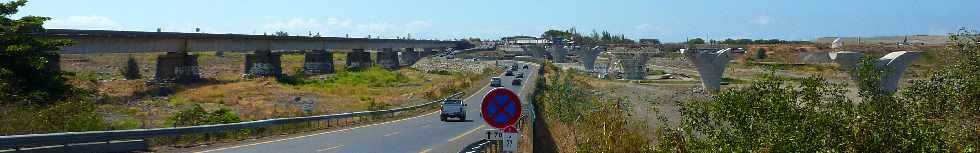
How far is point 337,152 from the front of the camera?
88.1 feet

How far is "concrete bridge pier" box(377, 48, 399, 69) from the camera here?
475 feet

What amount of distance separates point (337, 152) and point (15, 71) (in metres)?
11.7

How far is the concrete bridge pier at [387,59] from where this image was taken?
145 meters

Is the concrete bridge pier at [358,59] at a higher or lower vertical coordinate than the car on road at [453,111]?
higher

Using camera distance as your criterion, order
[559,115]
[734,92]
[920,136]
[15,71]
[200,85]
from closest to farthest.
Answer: [920,136] → [734,92] → [15,71] → [559,115] → [200,85]

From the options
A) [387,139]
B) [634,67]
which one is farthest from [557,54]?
[387,139]

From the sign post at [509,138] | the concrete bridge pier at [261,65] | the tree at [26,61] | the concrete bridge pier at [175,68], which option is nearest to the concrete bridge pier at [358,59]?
the concrete bridge pier at [261,65]

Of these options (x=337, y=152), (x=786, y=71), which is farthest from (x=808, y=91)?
(x=786, y=71)

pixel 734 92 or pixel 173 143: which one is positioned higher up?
pixel 734 92

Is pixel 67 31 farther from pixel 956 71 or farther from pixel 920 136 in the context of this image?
pixel 920 136

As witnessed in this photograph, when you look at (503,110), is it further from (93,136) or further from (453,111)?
(453,111)

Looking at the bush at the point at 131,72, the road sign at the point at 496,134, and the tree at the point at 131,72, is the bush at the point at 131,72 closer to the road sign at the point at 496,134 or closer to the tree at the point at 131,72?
the tree at the point at 131,72

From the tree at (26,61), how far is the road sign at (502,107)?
21.5 m

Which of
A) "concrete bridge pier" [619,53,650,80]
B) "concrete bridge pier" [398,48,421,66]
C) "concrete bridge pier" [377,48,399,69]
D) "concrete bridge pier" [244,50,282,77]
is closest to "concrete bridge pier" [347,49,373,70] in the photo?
"concrete bridge pier" [377,48,399,69]
